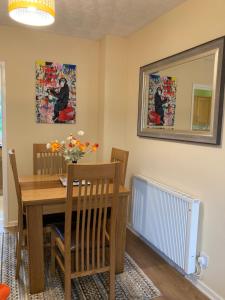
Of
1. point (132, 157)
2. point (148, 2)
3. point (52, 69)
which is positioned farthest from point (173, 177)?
point (52, 69)

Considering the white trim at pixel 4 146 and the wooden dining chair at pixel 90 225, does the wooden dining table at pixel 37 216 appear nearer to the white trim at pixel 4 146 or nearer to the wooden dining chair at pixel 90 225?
the wooden dining chair at pixel 90 225

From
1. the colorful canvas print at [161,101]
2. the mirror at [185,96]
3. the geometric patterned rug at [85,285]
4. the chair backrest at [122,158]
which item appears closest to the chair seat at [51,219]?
the geometric patterned rug at [85,285]

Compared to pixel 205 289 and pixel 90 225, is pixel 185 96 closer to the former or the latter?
pixel 90 225

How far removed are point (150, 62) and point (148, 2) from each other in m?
0.64

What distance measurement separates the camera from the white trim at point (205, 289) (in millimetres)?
2014

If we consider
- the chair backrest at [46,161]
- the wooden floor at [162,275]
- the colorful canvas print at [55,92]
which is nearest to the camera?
the wooden floor at [162,275]

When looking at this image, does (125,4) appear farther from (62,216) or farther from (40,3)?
(62,216)

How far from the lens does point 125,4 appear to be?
2412mm

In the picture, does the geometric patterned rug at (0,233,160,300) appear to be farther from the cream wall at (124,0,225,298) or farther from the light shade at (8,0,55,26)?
the light shade at (8,0,55,26)

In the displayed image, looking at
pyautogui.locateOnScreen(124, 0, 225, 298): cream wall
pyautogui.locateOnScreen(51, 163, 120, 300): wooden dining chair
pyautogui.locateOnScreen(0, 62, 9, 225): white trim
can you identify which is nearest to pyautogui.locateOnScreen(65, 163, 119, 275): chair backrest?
pyautogui.locateOnScreen(51, 163, 120, 300): wooden dining chair

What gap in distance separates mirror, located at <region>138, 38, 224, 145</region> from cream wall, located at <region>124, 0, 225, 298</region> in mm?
81

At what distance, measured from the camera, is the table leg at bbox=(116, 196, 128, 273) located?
2.28 m

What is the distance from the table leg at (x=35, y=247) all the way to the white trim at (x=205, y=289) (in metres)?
1.28

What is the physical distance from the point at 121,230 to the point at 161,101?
140cm
